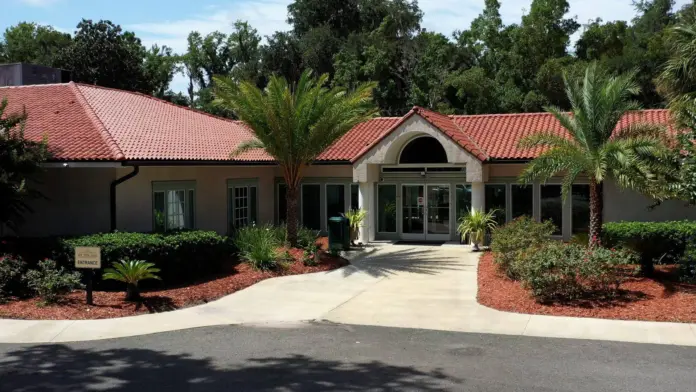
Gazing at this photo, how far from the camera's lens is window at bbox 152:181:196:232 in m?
18.6

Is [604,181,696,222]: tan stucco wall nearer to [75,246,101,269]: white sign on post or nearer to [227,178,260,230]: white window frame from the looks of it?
[227,178,260,230]: white window frame

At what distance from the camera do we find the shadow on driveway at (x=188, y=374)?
8156 millimetres

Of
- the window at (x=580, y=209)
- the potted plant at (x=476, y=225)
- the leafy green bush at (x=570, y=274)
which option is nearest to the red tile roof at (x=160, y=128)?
the potted plant at (x=476, y=225)

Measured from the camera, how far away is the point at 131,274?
13203 mm

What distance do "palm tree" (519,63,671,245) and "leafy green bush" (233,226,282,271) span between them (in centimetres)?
668

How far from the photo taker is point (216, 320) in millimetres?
12250

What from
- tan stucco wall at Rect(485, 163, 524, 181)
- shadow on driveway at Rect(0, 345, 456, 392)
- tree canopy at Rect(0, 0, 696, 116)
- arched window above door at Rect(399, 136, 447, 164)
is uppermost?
tree canopy at Rect(0, 0, 696, 116)

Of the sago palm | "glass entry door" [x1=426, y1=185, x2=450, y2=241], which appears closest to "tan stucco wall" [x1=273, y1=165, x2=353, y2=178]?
"glass entry door" [x1=426, y1=185, x2=450, y2=241]

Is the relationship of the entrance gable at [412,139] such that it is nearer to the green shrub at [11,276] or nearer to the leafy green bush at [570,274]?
the leafy green bush at [570,274]

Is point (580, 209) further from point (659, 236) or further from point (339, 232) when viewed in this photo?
point (339, 232)

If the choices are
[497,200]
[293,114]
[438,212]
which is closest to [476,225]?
[497,200]

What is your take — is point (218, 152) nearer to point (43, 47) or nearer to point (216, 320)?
point (216, 320)

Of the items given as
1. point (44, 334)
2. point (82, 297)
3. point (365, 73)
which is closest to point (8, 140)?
point (82, 297)

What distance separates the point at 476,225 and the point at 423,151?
3.67 metres
